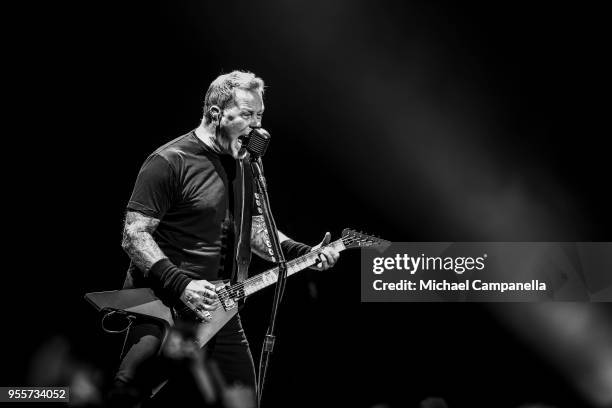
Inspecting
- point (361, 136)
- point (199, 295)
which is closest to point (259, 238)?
point (199, 295)

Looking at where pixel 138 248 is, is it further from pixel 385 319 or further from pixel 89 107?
pixel 385 319

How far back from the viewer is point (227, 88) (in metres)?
2.79

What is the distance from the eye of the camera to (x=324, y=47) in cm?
402

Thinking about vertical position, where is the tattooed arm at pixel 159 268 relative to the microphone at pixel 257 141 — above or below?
below

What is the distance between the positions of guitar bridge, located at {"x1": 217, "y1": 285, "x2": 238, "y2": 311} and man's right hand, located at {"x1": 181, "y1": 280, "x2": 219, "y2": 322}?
4.9 inches

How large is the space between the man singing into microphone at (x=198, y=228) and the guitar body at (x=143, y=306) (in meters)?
0.03

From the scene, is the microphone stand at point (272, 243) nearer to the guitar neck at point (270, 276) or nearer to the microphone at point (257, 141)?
the microphone at point (257, 141)

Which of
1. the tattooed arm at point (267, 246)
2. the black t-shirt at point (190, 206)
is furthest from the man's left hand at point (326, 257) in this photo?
the black t-shirt at point (190, 206)

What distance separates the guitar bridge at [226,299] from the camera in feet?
8.77

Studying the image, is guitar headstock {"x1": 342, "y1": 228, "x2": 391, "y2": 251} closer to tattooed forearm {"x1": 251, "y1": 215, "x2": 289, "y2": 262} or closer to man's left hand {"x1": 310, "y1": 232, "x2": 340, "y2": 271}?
man's left hand {"x1": 310, "y1": 232, "x2": 340, "y2": 271}

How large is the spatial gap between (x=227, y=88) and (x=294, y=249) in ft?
2.48

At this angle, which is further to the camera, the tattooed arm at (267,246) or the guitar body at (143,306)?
the tattooed arm at (267,246)

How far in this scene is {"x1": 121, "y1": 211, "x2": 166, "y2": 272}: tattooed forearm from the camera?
250cm

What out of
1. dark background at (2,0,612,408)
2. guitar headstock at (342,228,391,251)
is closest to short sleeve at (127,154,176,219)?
guitar headstock at (342,228,391,251)
